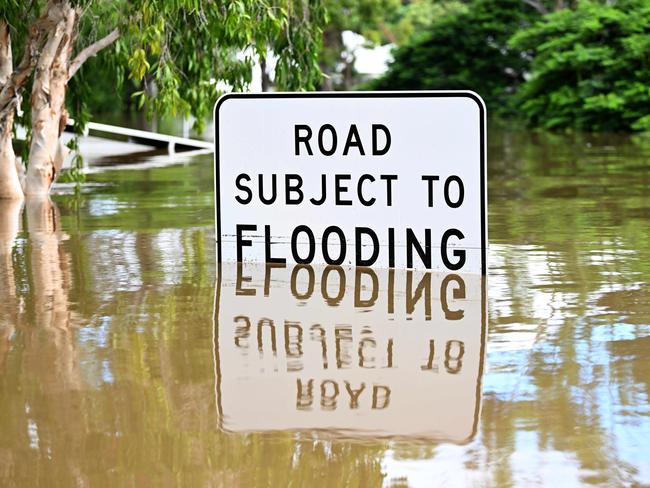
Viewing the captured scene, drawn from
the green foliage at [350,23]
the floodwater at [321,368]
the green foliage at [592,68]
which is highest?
the green foliage at [350,23]

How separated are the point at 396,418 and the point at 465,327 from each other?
201 cm

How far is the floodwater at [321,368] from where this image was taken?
5.30m

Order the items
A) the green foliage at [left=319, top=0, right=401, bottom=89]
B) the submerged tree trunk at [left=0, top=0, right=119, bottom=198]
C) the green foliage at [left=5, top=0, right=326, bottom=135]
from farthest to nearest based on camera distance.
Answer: the green foliage at [left=319, top=0, right=401, bottom=89], the submerged tree trunk at [left=0, top=0, right=119, bottom=198], the green foliage at [left=5, top=0, right=326, bottom=135]

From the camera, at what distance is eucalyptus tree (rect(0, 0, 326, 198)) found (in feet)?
46.7

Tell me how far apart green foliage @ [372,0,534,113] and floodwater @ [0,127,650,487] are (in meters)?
36.4

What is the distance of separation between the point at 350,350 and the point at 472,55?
42.6 metres

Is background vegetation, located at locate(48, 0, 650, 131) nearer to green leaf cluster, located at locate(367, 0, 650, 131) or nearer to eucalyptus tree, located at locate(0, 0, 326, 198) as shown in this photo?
green leaf cluster, located at locate(367, 0, 650, 131)

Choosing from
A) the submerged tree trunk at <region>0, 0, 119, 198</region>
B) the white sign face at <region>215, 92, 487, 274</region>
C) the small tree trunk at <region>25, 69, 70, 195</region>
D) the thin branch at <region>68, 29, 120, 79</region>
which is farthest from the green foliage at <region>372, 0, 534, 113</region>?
the white sign face at <region>215, 92, 487, 274</region>

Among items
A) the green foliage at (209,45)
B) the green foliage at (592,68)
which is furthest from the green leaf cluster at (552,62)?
the green foliage at (209,45)

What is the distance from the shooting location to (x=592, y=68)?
36.1 metres

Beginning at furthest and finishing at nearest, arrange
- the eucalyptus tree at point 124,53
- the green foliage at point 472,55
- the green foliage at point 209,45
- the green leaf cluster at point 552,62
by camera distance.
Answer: the green foliage at point 472,55 < the green leaf cluster at point 552,62 < the eucalyptus tree at point 124,53 < the green foliage at point 209,45

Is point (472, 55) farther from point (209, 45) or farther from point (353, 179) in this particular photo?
point (353, 179)

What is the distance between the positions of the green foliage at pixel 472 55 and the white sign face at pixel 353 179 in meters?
37.3

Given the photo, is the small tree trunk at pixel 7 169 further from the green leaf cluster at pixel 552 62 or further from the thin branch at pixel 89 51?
the green leaf cluster at pixel 552 62
